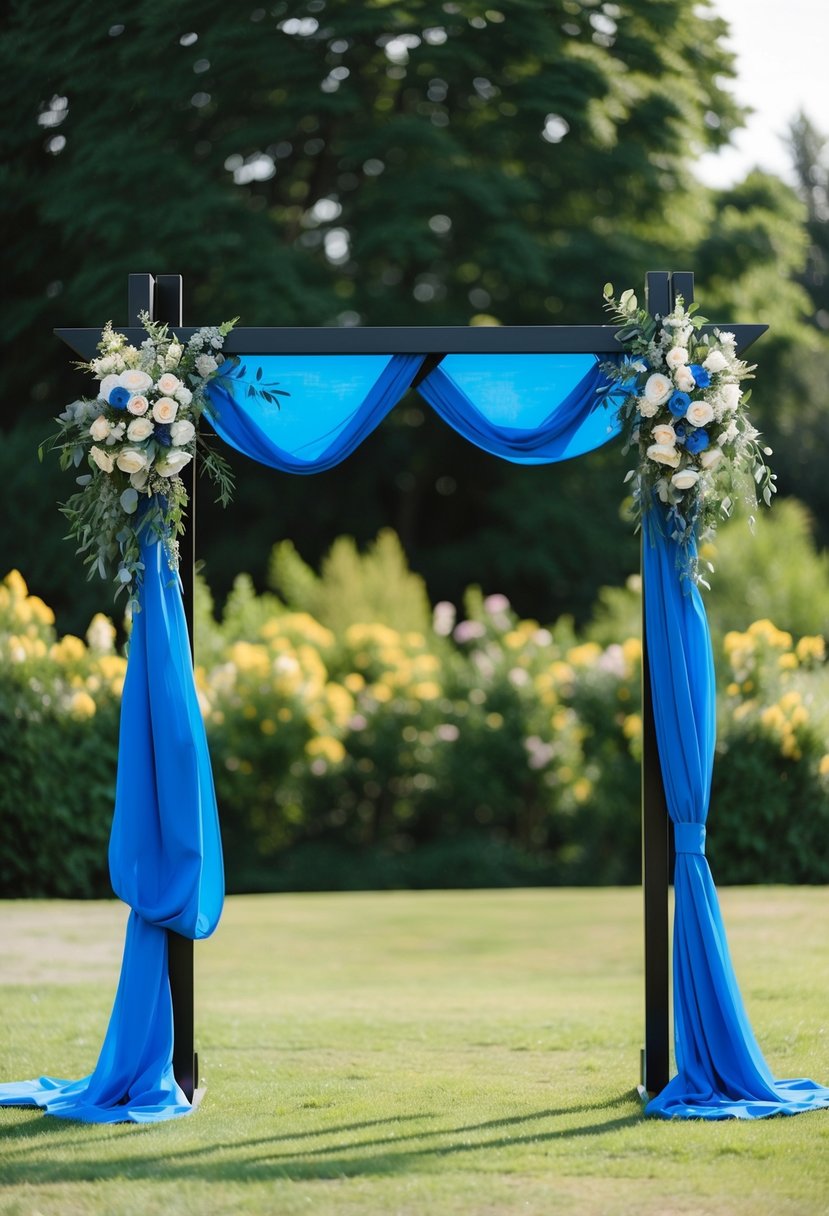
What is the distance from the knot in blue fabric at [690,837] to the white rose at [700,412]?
1354mm

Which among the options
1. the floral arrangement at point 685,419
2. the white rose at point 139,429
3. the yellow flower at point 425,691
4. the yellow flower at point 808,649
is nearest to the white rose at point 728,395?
the floral arrangement at point 685,419

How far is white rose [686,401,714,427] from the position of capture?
4484 millimetres

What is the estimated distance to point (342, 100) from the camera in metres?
14.2

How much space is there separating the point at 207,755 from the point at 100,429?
1146 millimetres

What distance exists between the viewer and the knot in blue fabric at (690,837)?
4520 mm

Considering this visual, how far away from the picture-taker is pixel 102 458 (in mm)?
4492

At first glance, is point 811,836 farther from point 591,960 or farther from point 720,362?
point 720,362

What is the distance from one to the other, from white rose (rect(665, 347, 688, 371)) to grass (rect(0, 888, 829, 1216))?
2461 mm

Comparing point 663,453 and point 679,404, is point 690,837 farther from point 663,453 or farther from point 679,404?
point 679,404

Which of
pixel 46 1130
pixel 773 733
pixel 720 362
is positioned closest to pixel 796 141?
pixel 773 733

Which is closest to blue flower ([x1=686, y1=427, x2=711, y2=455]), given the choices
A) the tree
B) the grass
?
the grass

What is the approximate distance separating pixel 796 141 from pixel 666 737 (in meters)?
23.3

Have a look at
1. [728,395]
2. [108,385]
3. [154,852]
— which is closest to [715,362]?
[728,395]

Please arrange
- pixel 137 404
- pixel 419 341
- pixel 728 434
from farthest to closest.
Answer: pixel 419 341 → pixel 728 434 → pixel 137 404
